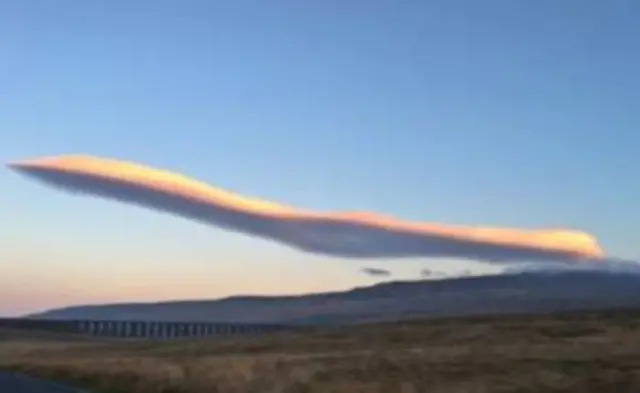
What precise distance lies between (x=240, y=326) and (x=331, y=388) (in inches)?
5732

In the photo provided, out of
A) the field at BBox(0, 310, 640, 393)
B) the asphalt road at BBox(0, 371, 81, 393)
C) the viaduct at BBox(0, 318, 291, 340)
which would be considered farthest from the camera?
the viaduct at BBox(0, 318, 291, 340)

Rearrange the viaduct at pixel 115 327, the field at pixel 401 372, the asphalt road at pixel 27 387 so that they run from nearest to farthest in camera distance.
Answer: the field at pixel 401 372
the asphalt road at pixel 27 387
the viaduct at pixel 115 327

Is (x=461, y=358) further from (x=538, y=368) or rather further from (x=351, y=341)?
(x=351, y=341)

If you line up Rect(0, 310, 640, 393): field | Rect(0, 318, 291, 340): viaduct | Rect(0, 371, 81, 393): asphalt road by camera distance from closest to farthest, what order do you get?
Rect(0, 310, 640, 393): field, Rect(0, 371, 81, 393): asphalt road, Rect(0, 318, 291, 340): viaduct

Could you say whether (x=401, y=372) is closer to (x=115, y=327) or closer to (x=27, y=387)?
(x=27, y=387)

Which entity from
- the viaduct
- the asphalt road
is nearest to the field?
the asphalt road

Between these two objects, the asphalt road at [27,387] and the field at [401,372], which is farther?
the asphalt road at [27,387]

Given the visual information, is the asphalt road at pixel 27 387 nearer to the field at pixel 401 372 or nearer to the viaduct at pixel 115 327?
the field at pixel 401 372

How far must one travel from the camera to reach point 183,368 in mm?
60844

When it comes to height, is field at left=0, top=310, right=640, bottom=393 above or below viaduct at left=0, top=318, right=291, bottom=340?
above

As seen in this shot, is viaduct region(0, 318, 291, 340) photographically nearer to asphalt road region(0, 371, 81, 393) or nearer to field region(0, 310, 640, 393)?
field region(0, 310, 640, 393)

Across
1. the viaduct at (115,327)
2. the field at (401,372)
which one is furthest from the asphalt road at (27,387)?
the viaduct at (115,327)

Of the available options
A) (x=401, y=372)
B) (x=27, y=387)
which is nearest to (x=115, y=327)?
(x=27, y=387)

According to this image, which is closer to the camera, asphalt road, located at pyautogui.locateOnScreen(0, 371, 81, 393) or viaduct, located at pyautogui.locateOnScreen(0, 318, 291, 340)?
asphalt road, located at pyautogui.locateOnScreen(0, 371, 81, 393)
